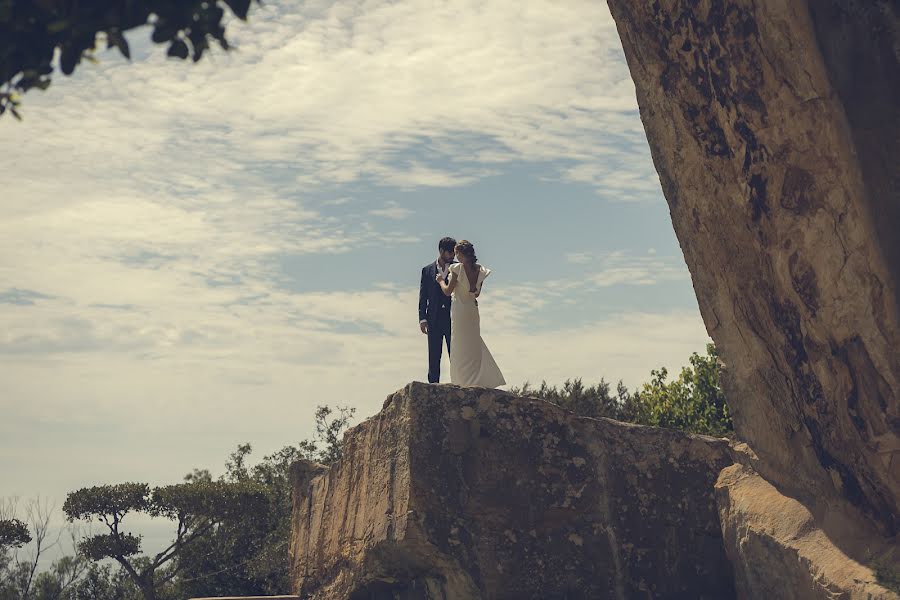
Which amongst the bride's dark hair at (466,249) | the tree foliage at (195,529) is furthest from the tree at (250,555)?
the bride's dark hair at (466,249)

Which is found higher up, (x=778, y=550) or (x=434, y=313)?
(x=434, y=313)

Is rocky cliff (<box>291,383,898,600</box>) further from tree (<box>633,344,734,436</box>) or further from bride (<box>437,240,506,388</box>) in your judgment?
tree (<box>633,344,734,436</box>)

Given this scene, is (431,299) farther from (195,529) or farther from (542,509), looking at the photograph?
(195,529)

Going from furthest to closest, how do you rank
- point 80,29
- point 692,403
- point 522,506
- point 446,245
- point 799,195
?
point 692,403, point 446,245, point 522,506, point 799,195, point 80,29

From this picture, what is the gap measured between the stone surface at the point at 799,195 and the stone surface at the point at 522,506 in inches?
77.3

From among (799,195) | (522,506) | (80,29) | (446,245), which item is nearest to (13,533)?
(446,245)

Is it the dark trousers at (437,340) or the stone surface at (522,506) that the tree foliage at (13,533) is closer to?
the dark trousers at (437,340)

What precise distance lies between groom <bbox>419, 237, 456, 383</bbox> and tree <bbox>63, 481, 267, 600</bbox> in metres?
10.00

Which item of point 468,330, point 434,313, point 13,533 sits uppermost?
point 434,313

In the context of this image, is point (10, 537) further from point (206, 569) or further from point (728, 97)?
point (728, 97)

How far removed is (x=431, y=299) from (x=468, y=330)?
1389mm

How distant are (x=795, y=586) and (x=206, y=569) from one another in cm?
1604

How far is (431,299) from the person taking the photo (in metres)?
14.5

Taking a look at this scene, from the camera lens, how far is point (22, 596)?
968 inches
